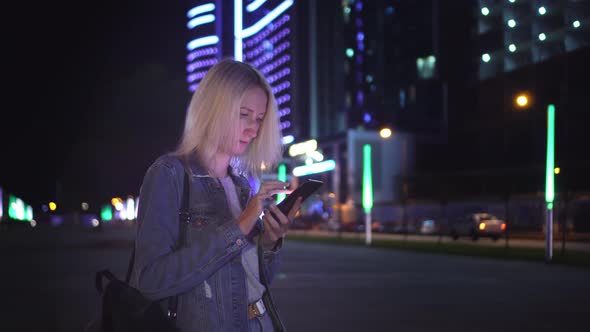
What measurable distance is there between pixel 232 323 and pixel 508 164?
6463 centimetres

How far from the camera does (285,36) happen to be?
→ 13238 cm

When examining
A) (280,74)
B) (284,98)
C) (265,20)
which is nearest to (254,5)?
(265,20)

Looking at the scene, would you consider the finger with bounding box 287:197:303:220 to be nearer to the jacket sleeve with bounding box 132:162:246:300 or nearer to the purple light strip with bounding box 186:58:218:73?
the jacket sleeve with bounding box 132:162:246:300

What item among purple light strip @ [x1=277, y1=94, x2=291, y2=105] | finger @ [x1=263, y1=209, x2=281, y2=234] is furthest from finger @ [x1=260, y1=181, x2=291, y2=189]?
purple light strip @ [x1=277, y1=94, x2=291, y2=105]

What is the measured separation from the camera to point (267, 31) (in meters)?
146

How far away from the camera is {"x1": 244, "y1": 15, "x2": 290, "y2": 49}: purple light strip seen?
5261 inches

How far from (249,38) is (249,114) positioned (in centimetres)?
16197

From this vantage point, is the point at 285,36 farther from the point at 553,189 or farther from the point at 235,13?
the point at 553,189

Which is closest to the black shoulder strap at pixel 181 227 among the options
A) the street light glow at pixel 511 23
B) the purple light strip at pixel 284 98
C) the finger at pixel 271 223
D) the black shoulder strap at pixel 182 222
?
the black shoulder strap at pixel 182 222

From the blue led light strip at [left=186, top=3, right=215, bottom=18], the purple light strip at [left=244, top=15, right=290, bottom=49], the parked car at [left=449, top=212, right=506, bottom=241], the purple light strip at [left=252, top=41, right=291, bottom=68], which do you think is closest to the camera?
the parked car at [left=449, top=212, right=506, bottom=241]

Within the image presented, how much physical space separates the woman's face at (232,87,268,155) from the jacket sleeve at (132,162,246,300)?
1.07 ft

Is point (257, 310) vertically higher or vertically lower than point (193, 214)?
lower

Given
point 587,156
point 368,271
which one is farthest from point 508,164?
point 368,271

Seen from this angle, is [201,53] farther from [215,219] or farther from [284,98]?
[215,219]
